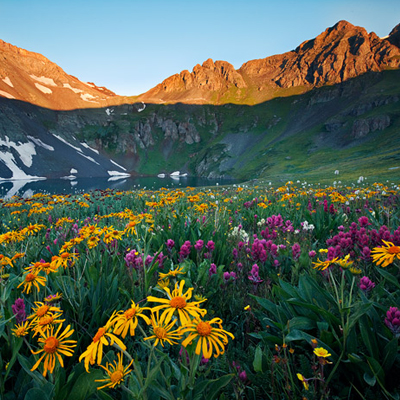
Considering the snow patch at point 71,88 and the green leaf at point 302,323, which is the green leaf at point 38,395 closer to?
the green leaf at point 302,323

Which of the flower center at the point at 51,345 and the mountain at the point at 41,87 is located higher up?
the mountain at the point at 41,87

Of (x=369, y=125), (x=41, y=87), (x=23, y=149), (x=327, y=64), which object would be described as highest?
(x=327, y=64)

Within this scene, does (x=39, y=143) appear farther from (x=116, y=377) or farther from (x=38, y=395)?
(x=116, y=377)

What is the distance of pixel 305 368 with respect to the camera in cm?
157

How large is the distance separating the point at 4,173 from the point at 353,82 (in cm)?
18066

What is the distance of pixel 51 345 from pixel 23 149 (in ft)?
418

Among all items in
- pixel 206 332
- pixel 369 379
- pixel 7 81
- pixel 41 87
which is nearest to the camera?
pixel 206 332

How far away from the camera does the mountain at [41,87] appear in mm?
135625

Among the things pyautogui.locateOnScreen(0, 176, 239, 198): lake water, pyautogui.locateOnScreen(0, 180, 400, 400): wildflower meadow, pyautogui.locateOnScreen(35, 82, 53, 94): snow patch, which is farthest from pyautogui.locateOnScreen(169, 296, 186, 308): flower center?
pyautogui.locateOnScreen(35, 82, 53, 94): snow patch

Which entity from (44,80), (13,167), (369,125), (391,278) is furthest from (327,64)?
(44,80)

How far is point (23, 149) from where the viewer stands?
10125 centimetres

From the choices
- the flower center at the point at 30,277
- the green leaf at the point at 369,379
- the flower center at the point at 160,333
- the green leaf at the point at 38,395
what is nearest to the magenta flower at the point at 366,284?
the green leaf at the point at 369,379

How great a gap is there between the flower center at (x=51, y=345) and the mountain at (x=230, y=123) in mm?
87724

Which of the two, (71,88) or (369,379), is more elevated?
(71,88)
